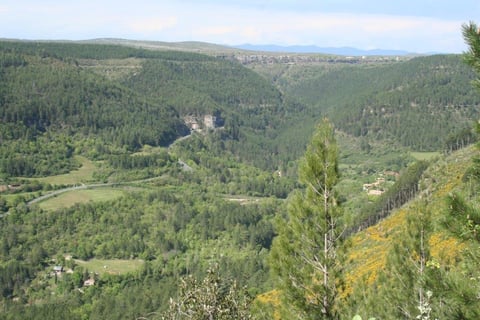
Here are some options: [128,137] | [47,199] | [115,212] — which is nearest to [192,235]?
[115,212]

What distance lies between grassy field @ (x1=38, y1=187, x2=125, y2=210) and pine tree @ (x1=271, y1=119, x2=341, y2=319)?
291 feet

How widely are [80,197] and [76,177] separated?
15277mm

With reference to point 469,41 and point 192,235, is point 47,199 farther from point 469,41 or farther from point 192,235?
point 469,41

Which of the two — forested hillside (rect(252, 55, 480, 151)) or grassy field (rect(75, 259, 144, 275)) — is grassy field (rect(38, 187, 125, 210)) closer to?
grassy field (rect(75, 259, 144, 275))

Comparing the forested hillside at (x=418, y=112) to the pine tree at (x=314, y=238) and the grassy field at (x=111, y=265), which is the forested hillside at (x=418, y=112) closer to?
the grassy field at (x=111, y=265)

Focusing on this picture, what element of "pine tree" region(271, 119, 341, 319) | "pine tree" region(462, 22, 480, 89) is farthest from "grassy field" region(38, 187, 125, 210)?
"pine tree" region(462, 22, 480, 89)

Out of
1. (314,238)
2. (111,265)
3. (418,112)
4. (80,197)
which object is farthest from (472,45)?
(418,112)

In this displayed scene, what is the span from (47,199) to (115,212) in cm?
1501

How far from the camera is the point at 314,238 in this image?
16.2 meters

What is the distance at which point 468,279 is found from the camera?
8320 millimetres

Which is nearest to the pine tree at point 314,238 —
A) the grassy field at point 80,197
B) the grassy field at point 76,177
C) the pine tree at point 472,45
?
the pine tree at point 472,45

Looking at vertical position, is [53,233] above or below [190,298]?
below

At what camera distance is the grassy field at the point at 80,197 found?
99.2 metres

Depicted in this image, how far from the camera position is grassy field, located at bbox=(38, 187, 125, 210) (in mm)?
99188
